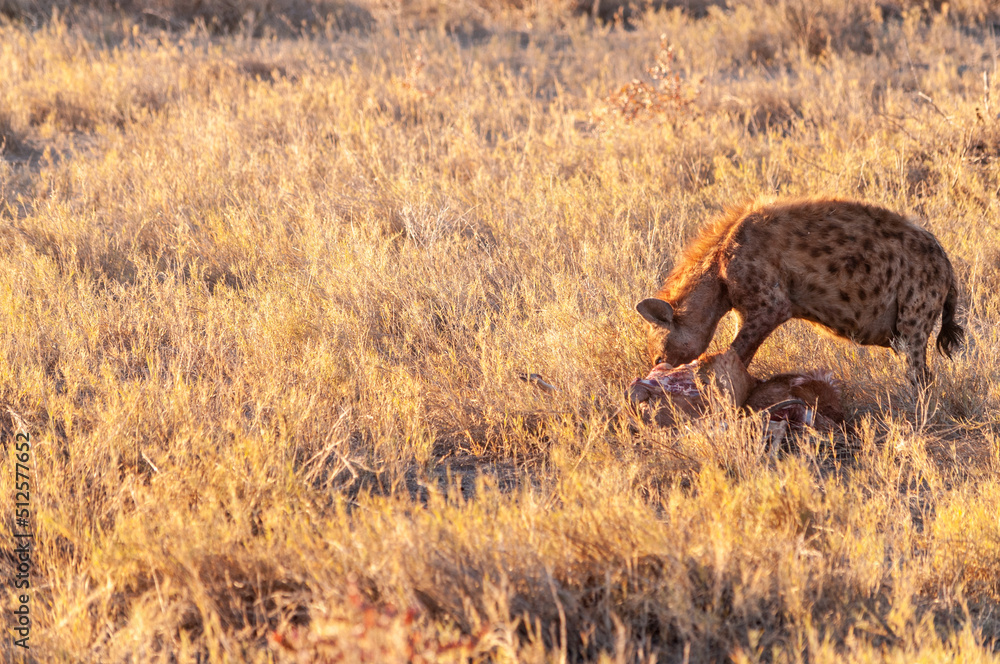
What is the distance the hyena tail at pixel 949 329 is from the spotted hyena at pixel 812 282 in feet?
0.34

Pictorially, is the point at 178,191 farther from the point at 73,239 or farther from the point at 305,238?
the point at 305,238

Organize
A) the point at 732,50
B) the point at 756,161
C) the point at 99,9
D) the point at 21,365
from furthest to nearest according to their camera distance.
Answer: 1. the point at 99,9
2. the point at 732,50
3. the point at 756,161
4. the point at 21,365

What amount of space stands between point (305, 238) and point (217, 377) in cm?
207

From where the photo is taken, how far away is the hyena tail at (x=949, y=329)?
4.79m

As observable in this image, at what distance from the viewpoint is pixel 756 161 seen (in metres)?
8.25

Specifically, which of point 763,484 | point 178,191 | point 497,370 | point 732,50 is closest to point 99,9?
A: point 178,191

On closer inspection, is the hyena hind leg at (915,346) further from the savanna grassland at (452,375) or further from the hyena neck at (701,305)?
the hyena neck at (701,305)

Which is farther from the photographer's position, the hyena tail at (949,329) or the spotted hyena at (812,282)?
the hyena tail at (949,329)

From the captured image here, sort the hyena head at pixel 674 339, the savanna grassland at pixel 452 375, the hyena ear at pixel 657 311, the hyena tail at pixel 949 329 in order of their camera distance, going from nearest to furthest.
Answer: the savanna grassland at pixel 452 375
the hyena ear at pixel 657 311
the hyena head at pixel 674 339
the hyena tail at pixel 949 329

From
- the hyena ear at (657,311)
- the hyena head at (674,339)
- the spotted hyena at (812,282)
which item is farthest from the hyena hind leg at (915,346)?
the hyena ear at (657,311)

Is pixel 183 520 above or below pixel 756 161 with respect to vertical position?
below

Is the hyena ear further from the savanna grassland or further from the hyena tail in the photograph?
the hyena tail

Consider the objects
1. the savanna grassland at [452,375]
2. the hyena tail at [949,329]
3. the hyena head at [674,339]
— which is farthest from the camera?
the hyena tail at [949,329]

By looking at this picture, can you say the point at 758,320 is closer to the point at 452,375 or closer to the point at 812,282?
the point at 812,282
